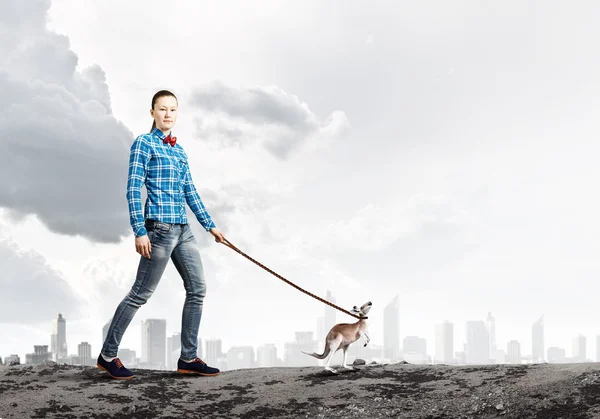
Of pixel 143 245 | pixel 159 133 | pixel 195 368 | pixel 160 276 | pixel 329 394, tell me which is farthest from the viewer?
pixel 195 368

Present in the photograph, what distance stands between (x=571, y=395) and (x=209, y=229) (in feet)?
16.0

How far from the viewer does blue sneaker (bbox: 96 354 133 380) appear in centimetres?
828

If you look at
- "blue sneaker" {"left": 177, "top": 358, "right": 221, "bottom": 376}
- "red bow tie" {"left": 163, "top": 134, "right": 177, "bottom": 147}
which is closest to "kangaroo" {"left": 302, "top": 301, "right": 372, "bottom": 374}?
"blue sneaker" {"left": 177, "top": 358, "right": 221, "bottom": 376}

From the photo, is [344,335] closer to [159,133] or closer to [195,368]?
[195,368]

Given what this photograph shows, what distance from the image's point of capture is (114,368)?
327 inches

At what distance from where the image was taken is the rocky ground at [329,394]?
658cm

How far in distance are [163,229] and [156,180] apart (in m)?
0.65

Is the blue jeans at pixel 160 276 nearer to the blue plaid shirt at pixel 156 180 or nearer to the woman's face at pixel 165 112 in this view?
the blue plaid shirt at pixel 156 180

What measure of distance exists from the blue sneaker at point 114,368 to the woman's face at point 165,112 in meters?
3.16

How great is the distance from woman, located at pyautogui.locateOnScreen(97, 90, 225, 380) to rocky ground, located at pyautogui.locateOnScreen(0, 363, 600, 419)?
515mm

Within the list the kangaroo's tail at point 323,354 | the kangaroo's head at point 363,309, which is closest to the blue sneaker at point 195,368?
the kangaroo's tail at point 323,354

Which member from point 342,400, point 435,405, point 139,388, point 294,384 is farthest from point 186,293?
point 435,405

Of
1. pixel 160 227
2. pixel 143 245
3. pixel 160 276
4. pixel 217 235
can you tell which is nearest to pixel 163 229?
pixel 160 227

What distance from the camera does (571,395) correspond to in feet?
21.1
